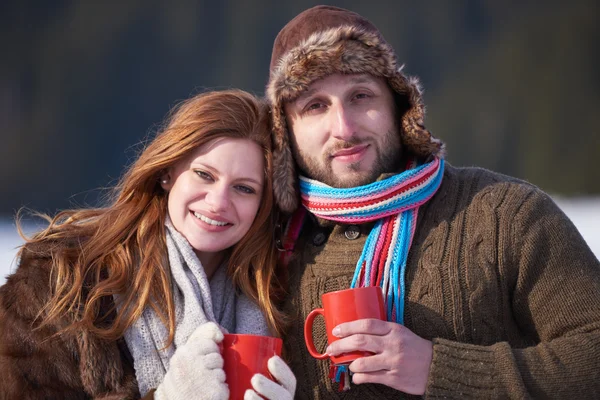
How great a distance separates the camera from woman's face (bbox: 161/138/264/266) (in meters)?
2.04

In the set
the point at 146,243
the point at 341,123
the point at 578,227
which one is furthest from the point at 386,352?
the point at 578,227

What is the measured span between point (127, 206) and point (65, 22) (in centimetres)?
510

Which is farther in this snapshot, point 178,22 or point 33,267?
point 178,22

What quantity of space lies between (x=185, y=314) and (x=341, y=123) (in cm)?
74

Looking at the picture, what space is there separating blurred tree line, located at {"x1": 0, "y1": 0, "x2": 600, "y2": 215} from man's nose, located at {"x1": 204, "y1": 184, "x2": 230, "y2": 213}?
4551 mm

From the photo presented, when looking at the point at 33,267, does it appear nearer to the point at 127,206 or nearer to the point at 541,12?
the point at 127,206

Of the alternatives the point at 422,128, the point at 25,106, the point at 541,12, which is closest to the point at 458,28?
the point at 541,12

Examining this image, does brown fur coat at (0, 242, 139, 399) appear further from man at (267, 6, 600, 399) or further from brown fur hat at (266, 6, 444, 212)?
brown fur hat at (266, 6, 444, 212)

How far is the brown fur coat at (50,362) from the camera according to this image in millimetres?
1792

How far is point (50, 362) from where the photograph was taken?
182 cm

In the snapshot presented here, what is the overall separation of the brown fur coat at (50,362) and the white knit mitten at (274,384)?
42 centimetres

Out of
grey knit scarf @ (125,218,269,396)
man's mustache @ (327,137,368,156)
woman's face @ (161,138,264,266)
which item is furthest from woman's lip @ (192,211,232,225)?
man's mustache @ (327,137,368,156)

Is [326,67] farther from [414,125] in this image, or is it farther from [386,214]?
[386,214]

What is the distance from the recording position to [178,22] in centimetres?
667
